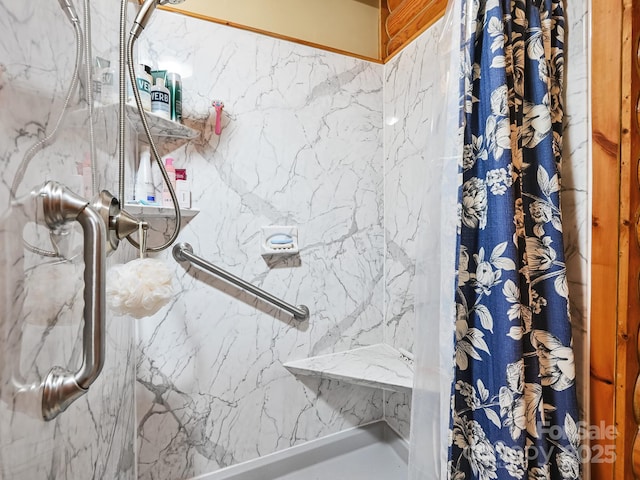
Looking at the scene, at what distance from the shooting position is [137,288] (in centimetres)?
70

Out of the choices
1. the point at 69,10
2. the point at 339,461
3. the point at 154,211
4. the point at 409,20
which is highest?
the point at 409,20

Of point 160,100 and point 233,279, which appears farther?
point 233,279

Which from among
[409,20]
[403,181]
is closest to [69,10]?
[403,181]

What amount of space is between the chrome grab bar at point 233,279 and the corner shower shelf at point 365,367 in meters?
0.23

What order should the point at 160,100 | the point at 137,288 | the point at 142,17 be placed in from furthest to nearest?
1. the point at 160,100
2. the point at 142,17
3. the point at 137,288

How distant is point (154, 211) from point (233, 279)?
1.31 feet

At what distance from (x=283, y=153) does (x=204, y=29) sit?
58 cm

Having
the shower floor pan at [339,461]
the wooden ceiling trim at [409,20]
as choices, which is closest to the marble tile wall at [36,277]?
the shower floor pan at [339,461]

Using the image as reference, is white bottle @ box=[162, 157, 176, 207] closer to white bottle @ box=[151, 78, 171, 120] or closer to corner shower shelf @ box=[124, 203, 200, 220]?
corner shower shelf @ box=[124, 203, 200, 220]

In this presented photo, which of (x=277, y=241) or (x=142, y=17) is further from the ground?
(x=142, y=17)

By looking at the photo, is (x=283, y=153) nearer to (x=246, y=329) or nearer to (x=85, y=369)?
(x=246, y=329)

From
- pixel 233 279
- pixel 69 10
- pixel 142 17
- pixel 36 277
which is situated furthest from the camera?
pixel 233 279

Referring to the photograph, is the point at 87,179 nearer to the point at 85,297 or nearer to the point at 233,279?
the point at 85,297

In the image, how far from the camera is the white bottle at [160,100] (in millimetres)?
1079
